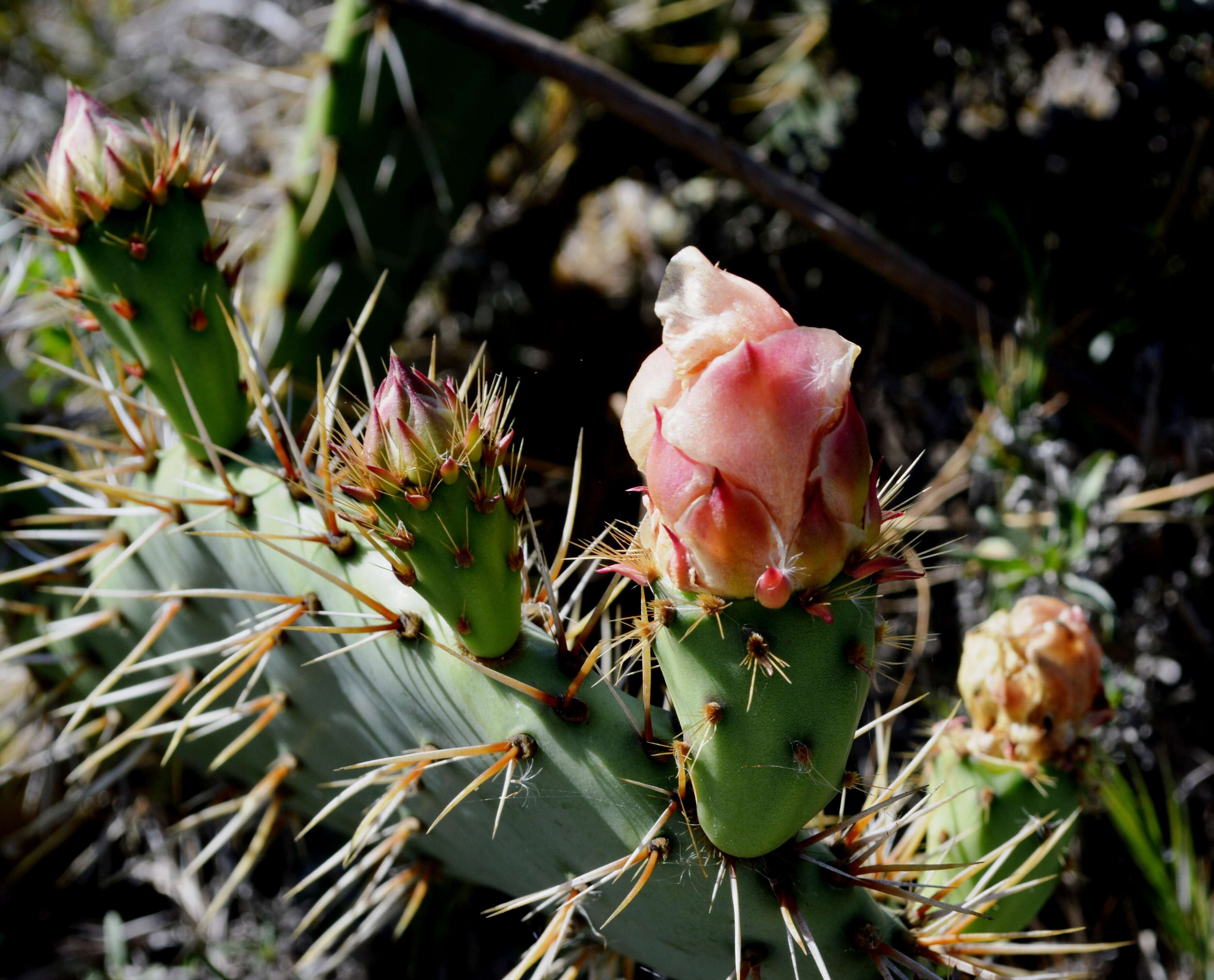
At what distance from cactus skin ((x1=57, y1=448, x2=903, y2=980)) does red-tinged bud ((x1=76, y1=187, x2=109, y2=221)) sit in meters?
0.30

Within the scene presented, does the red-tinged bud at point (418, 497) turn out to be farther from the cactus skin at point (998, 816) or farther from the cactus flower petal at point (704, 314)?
the cactus skin at point (998, 816)

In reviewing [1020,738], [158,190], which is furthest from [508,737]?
[158,190]

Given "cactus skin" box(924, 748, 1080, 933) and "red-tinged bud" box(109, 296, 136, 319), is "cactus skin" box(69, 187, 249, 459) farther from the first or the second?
"cactus skin" box(924, 748, 1080, 933)

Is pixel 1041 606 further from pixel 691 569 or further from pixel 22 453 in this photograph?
pixel 22 453

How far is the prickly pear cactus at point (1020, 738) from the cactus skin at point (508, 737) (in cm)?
19

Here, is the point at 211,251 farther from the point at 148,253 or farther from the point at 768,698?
the point at 768,698

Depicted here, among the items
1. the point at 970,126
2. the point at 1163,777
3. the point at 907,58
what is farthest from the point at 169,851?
the point at 970,126

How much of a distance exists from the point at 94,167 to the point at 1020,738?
1157mm

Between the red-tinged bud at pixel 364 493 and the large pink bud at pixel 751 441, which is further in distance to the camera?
the red-tinged bud at pixel 364 493

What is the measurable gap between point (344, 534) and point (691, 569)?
1.33 feet

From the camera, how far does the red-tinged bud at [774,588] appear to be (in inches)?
26.5

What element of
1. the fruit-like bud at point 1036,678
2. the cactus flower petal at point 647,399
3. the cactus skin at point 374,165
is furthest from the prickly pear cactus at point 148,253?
the fruit-like bud at point 1036,678

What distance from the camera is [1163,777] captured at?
5.34 ft

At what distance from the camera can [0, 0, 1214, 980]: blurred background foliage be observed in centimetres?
157
